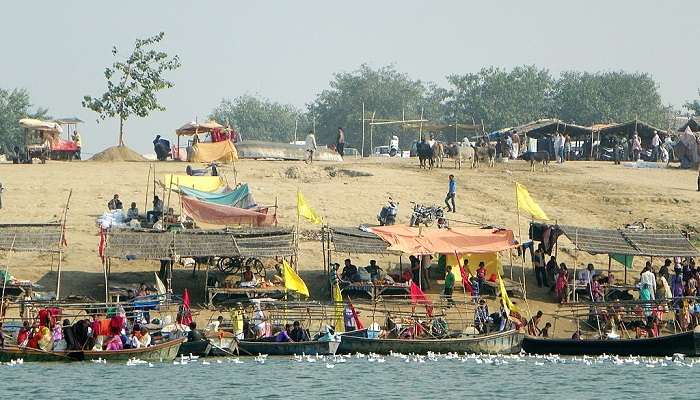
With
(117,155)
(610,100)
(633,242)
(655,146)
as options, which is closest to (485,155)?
(655,146)

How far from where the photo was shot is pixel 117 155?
167 ft

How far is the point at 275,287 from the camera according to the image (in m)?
30.9

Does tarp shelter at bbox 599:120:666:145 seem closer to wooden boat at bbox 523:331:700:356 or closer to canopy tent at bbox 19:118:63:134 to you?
canopy tent at bbox 19:118:63:134

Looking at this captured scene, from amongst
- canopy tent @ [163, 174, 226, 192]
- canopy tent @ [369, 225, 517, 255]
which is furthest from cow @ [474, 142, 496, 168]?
canopy tent @ [369, 225, 517, 255]

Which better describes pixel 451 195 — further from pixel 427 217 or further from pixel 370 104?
pixel 370 104

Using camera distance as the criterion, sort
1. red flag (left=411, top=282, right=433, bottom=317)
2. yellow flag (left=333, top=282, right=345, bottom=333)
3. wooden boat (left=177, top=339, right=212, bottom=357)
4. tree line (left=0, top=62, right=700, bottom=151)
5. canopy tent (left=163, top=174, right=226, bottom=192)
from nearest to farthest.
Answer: wooden boat (left=177, top=339, right=212, bottom=357) < red flag (left=411, top=282, right=433, bottom=317) < yellow flag (left=333, top=282, right=345, bottom=333) < canopy tent (left=163, top=174, right=226, bottom=192) < tree line (left=0, top=62, right=700, bottom=151)

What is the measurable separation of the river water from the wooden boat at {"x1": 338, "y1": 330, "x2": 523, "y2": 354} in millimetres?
177

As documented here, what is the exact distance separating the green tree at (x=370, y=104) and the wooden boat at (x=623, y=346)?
55.1 metres

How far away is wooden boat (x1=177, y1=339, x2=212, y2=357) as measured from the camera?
2791cm

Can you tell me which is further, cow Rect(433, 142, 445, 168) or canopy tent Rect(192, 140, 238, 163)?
cow Rect(433, 142, 445, 168)

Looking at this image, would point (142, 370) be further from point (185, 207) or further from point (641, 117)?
point (641, 117)

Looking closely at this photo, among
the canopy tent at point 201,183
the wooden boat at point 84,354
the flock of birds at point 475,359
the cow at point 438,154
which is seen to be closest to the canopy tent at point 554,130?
the cow at point 438,154

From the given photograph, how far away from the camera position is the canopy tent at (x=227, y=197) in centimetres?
3395

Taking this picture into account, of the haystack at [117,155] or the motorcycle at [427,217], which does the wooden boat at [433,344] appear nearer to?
the motorcycle at [427,217]
